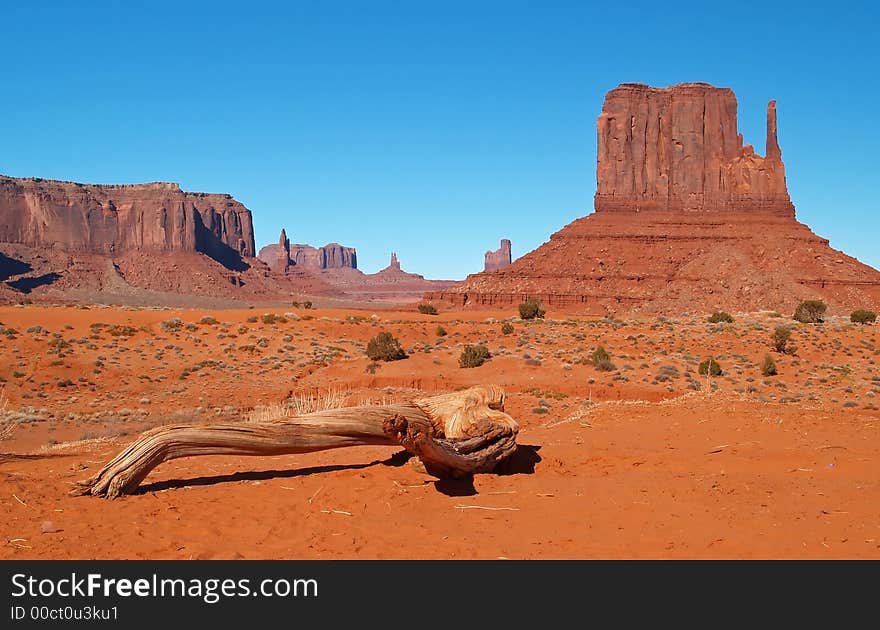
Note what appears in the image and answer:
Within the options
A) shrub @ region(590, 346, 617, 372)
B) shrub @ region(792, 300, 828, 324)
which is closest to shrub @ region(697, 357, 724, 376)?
shrub @ region(590, 346, 617, 372)

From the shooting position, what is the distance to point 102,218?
155m

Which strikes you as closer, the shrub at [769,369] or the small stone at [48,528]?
the small stone at [48,528]

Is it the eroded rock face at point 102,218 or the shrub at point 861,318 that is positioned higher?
the eroded rock face at point 102,218

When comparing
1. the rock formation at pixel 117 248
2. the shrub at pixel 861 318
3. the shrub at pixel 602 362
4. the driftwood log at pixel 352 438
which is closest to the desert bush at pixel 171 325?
the shrub at pixel 602 362

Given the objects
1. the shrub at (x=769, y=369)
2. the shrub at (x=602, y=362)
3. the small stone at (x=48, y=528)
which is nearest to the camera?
the small stone at (x=48, y=528)

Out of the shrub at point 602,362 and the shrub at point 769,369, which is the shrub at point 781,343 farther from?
the shrub at point 602,362

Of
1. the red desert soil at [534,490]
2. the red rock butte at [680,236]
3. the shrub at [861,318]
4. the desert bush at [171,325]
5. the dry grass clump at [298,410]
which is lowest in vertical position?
the red desert soil at [534,490]

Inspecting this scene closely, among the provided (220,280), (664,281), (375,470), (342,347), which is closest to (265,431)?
(375,470)

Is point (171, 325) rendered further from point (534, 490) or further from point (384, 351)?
point (534, 490)

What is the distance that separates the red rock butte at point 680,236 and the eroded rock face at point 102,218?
92931 mm

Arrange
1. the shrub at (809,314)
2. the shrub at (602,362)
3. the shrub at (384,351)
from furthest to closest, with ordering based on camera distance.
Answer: the shrub at (809,314)
the shrub at (384,351)
the shrub at (602,362)

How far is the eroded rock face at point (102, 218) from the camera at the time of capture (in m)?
145

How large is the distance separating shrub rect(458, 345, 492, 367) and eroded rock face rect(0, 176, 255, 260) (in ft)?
458
